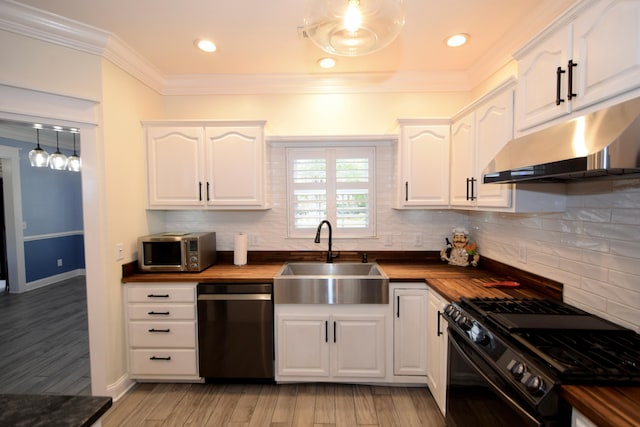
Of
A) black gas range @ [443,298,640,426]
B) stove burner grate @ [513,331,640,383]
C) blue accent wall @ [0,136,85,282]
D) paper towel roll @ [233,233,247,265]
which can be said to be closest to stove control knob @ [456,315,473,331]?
black gas range @ [443,298,640,426]

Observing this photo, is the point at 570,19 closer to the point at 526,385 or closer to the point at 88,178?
the point at 526,385

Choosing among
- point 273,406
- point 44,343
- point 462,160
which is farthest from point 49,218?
point 462,160

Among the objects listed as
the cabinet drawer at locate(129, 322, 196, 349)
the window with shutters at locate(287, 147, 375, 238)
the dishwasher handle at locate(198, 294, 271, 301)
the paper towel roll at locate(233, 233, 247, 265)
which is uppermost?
the window with shutters at locate(287, 147, 375, 238)

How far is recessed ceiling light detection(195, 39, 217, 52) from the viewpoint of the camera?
2.18m

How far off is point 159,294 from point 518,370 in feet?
7.82

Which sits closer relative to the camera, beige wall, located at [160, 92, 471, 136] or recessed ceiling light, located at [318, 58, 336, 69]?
recessed ceiling light, located at [318, 58, 336, 69]

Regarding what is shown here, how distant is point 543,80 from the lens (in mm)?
1412

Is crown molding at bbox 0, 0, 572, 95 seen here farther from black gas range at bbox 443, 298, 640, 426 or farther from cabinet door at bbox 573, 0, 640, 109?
black gas range at bbox 443, 298, 640, 426

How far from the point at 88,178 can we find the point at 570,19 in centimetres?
301

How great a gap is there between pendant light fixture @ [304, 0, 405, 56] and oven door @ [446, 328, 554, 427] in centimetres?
157

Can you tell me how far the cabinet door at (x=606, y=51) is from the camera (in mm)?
993

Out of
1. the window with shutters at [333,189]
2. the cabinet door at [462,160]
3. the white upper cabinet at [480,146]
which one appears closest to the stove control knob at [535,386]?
the white upper cabinet at [480,146]

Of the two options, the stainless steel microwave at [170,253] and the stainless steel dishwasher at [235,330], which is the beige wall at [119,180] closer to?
the stainless steel microwave at [170,253]

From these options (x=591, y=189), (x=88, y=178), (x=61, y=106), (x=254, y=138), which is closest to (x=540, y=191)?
(x=591, y=189)
